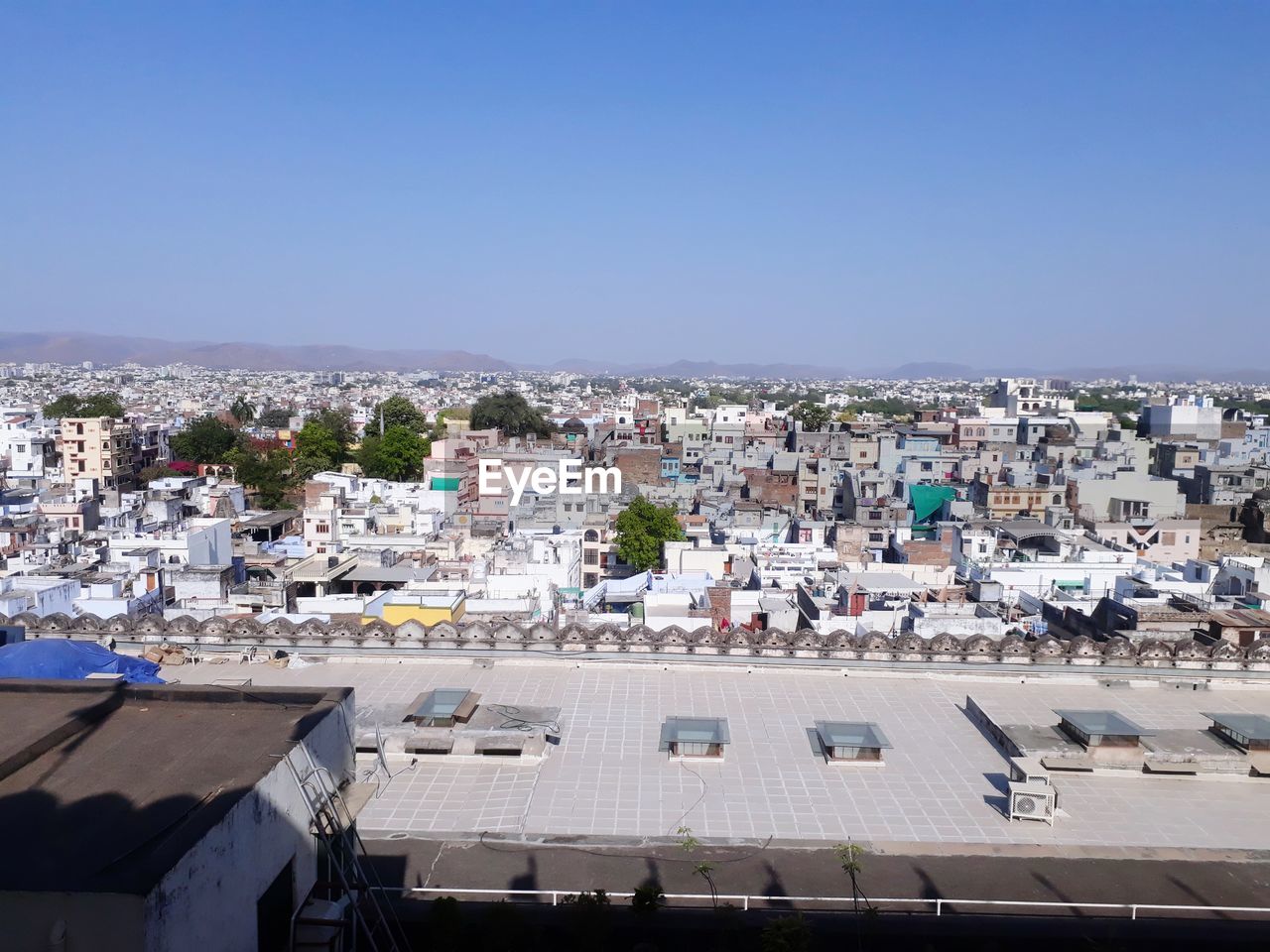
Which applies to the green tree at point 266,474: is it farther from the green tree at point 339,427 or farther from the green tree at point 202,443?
the green tree at point 339,427

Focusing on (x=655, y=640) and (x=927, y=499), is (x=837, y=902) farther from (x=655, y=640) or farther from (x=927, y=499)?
(x=927, y=499)

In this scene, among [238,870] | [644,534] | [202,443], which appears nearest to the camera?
[238,870]

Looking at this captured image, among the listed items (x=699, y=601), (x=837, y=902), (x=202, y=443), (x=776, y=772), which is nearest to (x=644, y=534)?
(x=699, y=601)

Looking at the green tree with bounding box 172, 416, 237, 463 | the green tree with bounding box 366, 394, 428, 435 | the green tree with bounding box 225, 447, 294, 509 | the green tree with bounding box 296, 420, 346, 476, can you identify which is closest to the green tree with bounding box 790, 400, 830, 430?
the green tree with bounding box 366, 394, 428, 435

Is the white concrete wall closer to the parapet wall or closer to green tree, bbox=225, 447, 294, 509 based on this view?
the parapet wall

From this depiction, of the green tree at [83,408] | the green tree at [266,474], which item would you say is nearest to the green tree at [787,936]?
the green tree at [266,474]

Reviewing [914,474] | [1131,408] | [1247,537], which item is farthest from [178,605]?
[1131,408]

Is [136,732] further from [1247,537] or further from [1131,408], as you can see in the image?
[1131,408]
